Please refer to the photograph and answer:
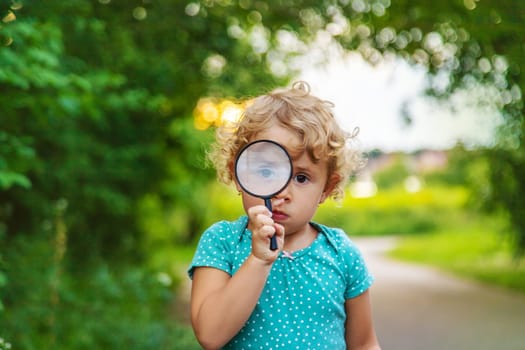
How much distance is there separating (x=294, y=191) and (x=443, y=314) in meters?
8.39

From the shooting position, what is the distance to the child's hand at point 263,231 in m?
1.90

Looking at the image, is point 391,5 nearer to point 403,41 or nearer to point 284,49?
point 403,41

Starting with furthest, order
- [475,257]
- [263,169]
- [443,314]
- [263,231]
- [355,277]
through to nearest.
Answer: [475,257]
[443,314]
[355,277]
[263,169]
[263,231]

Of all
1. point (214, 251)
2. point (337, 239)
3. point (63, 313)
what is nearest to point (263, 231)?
point (214, 251)

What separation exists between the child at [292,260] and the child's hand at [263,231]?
0.08 m

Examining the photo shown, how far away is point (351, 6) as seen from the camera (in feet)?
23.0

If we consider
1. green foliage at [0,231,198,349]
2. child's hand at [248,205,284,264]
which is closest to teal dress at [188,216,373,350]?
child's hand at [248,205,284,264]

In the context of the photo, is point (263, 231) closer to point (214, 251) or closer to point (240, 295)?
point (240, 295)

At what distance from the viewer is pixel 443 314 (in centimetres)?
1003

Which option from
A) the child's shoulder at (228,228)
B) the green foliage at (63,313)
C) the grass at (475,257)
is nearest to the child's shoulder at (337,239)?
the child's shoulder at (228,228)

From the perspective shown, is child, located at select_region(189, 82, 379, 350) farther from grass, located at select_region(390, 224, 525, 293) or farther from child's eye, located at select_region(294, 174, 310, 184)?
grass, located at select_region(390, 224, 525, 293)

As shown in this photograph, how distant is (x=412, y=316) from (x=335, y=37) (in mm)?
3944

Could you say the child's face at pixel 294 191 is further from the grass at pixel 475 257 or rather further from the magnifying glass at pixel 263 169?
the grass at pixel 475 257

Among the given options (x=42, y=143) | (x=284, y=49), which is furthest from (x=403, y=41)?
(x=42, y=143)
